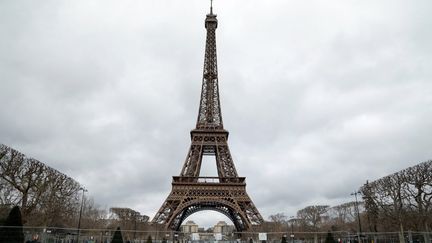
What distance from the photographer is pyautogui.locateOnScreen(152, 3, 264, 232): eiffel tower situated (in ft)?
152

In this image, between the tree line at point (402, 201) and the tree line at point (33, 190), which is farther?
the tree line at point (402, 201)

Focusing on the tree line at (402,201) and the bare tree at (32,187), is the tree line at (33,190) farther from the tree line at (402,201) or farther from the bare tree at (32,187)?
the tree line at (402,201)

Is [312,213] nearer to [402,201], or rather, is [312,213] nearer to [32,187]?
[402,201]

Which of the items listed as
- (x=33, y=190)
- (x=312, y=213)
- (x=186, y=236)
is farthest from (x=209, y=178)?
(x=312, y=213)

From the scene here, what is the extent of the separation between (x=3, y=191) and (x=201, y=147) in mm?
29130

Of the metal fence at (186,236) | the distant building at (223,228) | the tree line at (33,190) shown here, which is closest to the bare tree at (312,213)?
the metal fence at (186,236)

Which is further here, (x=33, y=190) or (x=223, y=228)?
(x=223, y=228)

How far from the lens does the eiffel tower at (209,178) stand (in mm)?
46344

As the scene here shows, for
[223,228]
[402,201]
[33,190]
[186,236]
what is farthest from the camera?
[223,228]

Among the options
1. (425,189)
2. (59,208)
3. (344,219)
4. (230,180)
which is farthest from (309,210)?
(59,208)

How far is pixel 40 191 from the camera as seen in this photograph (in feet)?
104

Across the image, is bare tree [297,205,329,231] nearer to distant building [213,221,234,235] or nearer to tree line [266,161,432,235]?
distant building [213,221,234,235]

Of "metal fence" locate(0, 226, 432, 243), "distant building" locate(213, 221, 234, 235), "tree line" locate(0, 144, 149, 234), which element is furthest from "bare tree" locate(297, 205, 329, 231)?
"tree line" locate(0, 144, 149, 234)

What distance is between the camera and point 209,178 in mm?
50906
